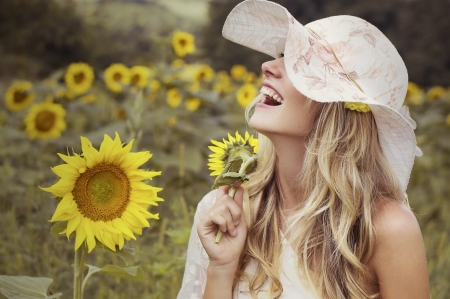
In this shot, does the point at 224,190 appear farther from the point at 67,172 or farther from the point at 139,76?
the point at 139,76

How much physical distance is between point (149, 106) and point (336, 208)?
269cm

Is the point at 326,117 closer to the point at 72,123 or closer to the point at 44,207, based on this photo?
the point at 44,207

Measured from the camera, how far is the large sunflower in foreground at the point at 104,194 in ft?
3.76

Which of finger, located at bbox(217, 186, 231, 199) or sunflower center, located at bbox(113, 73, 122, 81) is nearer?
finger, located at bbox(217, 186, 231, 199)

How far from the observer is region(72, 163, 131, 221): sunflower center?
118 centimetres

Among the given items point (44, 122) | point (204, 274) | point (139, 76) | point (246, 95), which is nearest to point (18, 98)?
point (44, 122)

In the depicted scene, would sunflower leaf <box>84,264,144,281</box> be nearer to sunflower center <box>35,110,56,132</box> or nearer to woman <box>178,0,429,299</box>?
woman <box>178,0,429,299</box>

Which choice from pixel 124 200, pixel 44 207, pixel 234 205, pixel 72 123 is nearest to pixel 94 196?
pixel 124 200

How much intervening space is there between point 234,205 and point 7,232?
4.07 feet

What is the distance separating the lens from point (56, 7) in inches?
355

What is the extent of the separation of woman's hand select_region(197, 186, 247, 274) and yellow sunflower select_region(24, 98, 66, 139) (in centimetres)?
207

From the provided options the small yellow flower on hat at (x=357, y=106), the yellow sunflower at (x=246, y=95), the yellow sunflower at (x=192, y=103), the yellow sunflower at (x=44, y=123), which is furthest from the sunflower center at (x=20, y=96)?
the small yellow flower on hat at (x=357, y=106)

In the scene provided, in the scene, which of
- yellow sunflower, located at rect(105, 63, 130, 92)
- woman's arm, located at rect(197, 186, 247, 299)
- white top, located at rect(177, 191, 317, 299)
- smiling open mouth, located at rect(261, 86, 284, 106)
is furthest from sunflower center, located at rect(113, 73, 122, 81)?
woman's arm, located at rect(197, 186, 247, 299)

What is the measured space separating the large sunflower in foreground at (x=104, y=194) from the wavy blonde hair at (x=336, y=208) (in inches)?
14.7
